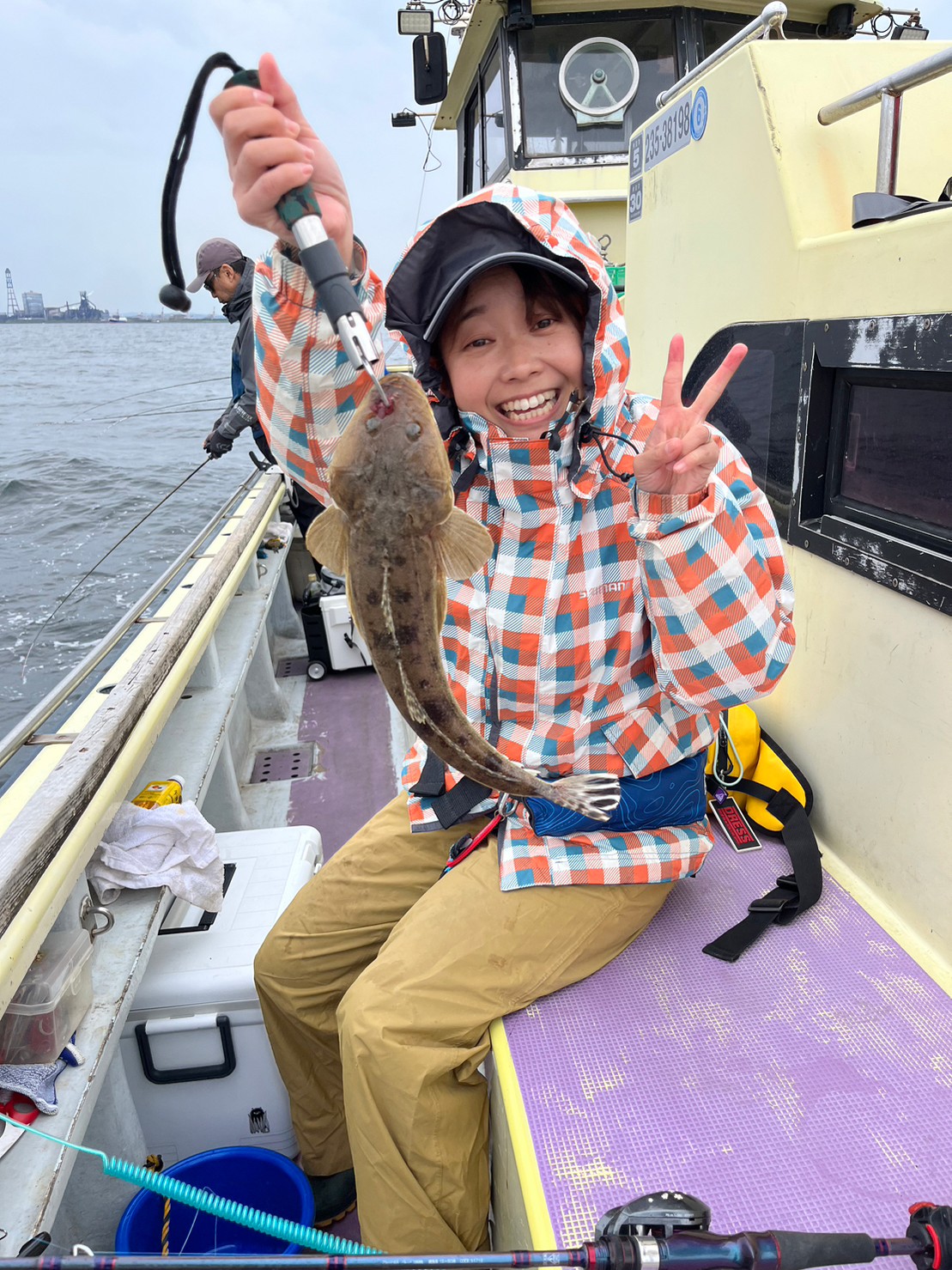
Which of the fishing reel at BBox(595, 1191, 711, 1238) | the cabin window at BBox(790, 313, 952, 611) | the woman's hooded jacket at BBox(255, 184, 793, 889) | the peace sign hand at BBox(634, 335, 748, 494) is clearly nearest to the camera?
the fishing reel at BBox(595, 1191, 711, 1238)

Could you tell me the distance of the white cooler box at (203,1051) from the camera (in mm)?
2750

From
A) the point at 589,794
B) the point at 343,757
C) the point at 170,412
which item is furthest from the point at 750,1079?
the point at 170,412

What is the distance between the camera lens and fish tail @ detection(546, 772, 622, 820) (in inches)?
78.9

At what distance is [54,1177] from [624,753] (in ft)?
5.55

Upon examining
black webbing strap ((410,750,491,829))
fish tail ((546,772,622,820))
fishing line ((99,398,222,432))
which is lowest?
black webbing strap ((410,750,491,829))

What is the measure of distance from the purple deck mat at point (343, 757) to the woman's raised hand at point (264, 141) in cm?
369

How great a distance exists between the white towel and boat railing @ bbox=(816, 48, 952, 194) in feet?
10.0

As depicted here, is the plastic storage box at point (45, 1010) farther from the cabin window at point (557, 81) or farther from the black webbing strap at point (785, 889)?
the cabin window at point (557, 81)

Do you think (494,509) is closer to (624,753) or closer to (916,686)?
(624,753)

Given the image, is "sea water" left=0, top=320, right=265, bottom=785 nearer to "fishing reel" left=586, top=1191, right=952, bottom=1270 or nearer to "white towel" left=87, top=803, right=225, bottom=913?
"white towel" left=87, top=803, right=225, bottom=913

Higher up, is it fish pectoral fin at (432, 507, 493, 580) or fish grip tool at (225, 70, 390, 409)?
fish grip tool at (225, 70, 390, 409)

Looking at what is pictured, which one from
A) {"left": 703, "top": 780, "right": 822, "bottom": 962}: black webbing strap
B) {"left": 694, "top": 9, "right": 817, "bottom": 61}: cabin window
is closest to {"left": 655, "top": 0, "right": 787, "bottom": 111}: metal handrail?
{"left": 703, "top": 780, "right": 822, "bottom": 962}: black webbing strap

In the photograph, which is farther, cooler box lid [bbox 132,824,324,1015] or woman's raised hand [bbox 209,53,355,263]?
cooler box lid [bbox 132,824,324,1015]

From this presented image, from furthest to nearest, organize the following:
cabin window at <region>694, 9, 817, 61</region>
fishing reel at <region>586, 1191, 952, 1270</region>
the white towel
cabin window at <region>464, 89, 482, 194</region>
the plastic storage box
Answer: cabin window at <region>464, 89, 482, 194</region>
cabin window at <region>694, 9, 817, 61</region>
the white towel
the plastic storage box
fishing reel at <region>586, 1191, 952, 1270</region>
